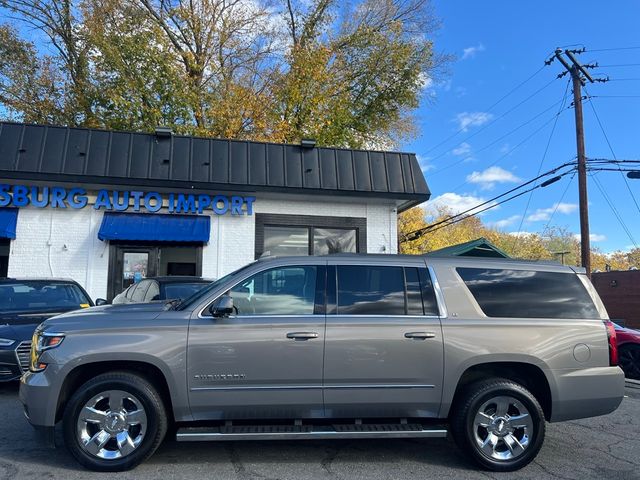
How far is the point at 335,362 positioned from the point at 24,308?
19.0 ft

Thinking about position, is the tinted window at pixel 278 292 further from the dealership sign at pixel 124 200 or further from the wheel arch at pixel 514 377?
the dealership sign at pixel 124 200

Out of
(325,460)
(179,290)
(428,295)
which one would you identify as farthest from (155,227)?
(428,295)

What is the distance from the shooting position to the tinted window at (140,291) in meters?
8.60

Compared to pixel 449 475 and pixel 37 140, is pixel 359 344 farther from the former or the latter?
pixel 37 140

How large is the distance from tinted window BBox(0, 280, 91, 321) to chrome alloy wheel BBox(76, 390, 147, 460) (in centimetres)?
422

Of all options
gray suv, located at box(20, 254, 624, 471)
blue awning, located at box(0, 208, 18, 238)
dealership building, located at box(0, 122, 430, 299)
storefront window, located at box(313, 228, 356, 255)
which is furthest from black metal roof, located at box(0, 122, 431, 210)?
gray suv, located at box(20, 254, 624, 471)

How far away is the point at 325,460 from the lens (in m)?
4.45

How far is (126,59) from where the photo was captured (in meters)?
19.7

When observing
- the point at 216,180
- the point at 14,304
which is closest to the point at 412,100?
the point at 216,180

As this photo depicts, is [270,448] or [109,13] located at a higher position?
[109,13]

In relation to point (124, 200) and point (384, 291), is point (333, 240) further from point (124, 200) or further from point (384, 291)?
point (384, 291)

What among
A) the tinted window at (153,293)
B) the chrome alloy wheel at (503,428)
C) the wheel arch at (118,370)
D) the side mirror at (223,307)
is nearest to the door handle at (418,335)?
the chrome alloy wheel at (503,428)

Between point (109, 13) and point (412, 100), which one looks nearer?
point (109, 13)

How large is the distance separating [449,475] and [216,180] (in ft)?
29.0
